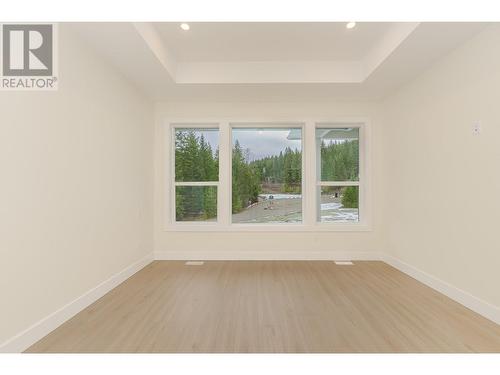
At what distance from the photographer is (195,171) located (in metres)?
4.74

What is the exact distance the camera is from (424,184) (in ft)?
11.4

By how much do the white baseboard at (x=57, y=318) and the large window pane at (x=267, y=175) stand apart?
2195 mm

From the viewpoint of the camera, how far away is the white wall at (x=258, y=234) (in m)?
4.53

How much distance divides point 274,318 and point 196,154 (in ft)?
10.2

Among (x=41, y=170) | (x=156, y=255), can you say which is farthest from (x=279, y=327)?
(x=156, y=255)

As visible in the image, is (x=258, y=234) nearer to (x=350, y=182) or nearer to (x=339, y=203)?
(x=339, y=203)

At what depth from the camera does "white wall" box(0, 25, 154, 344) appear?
6.40ft

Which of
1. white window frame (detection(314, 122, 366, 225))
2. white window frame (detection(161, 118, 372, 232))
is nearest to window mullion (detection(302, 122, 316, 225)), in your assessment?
white window frame (detection(161, 118, 372, 232))

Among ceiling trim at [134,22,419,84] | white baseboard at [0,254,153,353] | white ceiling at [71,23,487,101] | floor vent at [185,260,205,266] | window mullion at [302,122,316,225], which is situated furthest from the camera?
window mullion at [302,122,316,225]

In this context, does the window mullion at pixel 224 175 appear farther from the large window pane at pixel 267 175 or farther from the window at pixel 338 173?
the window at pixel 338 173

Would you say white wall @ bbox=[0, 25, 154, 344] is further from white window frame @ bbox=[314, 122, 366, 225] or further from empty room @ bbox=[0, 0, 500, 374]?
white window frame @ bbox=[314, 122, 366, 225]

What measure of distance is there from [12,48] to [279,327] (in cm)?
309

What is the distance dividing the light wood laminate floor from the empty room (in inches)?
0.8

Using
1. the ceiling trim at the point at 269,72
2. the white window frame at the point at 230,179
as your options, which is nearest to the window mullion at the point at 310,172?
the white window frame at the point at 230,179
